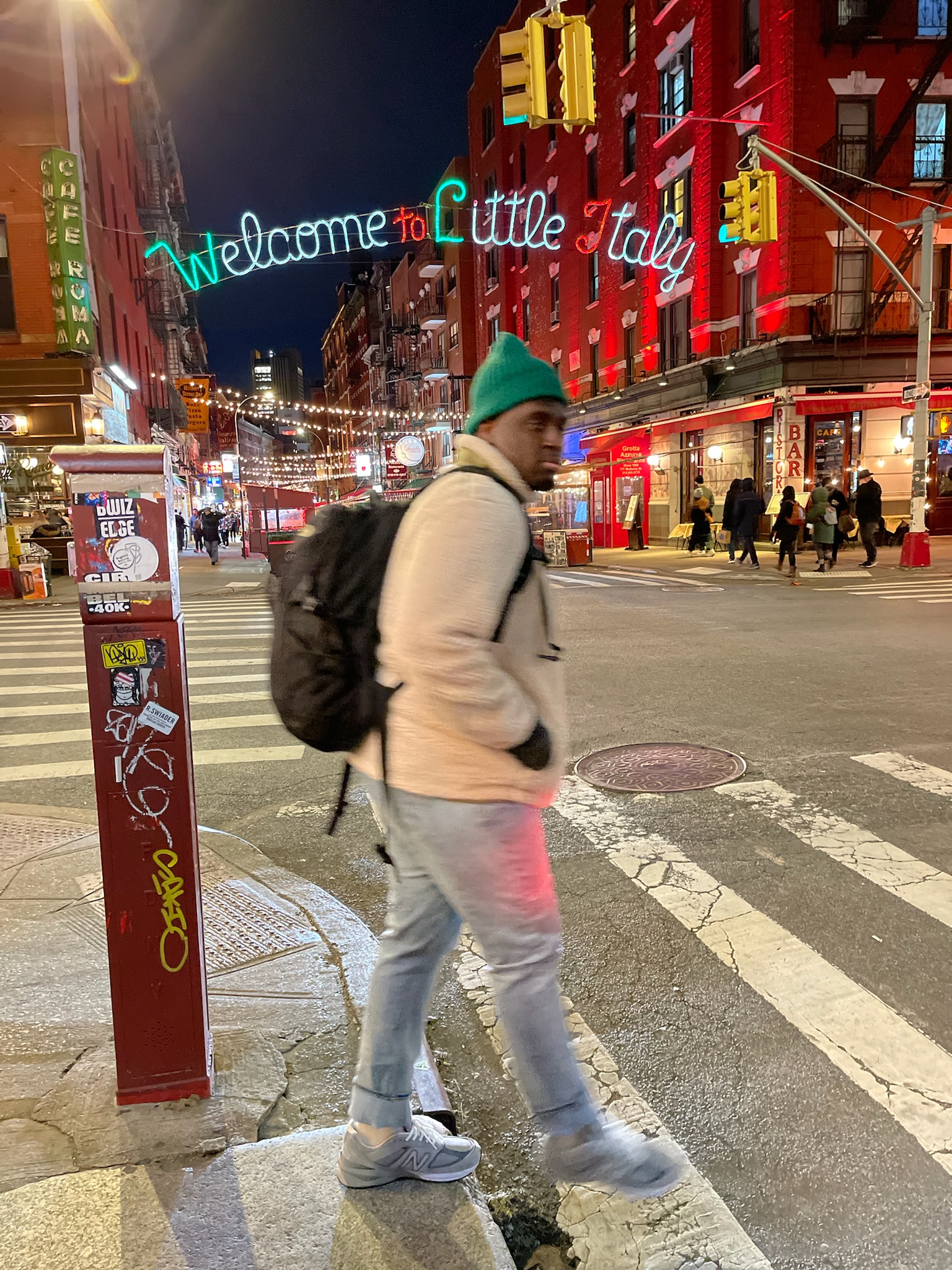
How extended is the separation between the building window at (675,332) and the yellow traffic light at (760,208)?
1265 centimetres

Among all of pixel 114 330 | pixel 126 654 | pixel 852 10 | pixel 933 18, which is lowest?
pixel 126 654

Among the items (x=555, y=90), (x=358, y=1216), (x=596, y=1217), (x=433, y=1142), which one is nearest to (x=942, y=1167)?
(x=596, y=1217)

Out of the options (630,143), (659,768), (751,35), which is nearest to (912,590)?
(659,768)

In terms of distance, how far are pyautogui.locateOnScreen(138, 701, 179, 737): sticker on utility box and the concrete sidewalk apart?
1.12m

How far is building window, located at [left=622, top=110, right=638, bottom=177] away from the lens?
31125 millimetres

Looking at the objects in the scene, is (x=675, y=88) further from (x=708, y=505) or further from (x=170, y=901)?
(x=170, y=901)

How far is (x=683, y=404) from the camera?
93.1ft

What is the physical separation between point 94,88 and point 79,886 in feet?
104

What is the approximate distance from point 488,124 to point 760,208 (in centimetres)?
3483

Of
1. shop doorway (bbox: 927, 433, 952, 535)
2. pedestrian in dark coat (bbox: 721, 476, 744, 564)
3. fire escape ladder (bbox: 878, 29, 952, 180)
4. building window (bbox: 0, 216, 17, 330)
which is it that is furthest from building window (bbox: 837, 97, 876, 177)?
building window (bbox: 0, 216, 17, 330)

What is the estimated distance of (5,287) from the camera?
23.1 m

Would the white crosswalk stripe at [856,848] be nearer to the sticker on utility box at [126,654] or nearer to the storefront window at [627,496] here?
the sticker on utility box at [126,654]

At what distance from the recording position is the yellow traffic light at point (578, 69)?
1114 cm

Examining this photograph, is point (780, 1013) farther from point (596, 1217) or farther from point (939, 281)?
point (939, 281)
